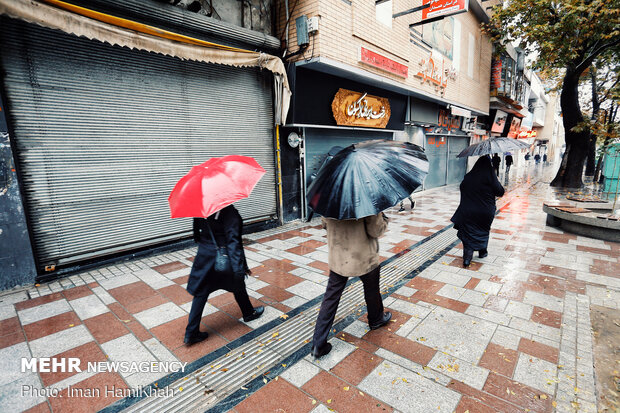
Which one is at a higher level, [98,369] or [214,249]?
[214,249]

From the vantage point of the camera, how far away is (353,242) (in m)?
2.86

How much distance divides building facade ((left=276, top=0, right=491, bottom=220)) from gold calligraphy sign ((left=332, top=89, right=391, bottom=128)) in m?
0.03

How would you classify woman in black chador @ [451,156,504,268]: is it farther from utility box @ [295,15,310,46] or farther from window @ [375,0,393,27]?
window @ [375,0,393,27]

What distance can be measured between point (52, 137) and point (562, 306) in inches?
307

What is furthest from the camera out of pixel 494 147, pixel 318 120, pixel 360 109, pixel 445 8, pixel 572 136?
pixel 572 136

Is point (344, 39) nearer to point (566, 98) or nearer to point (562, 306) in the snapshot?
point (562, 306)

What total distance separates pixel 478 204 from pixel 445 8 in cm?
646

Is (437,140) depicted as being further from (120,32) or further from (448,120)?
(120,32)

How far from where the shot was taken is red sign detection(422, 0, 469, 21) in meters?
Result: 7.82

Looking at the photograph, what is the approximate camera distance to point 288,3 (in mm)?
7477

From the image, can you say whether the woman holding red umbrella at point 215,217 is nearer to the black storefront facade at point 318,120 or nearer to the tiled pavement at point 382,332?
the tiled pavement at point 382,332

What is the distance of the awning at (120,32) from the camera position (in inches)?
155

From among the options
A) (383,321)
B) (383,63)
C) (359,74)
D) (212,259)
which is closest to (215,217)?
(212,259)

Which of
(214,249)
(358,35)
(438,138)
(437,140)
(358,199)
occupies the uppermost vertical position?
(358,35)
